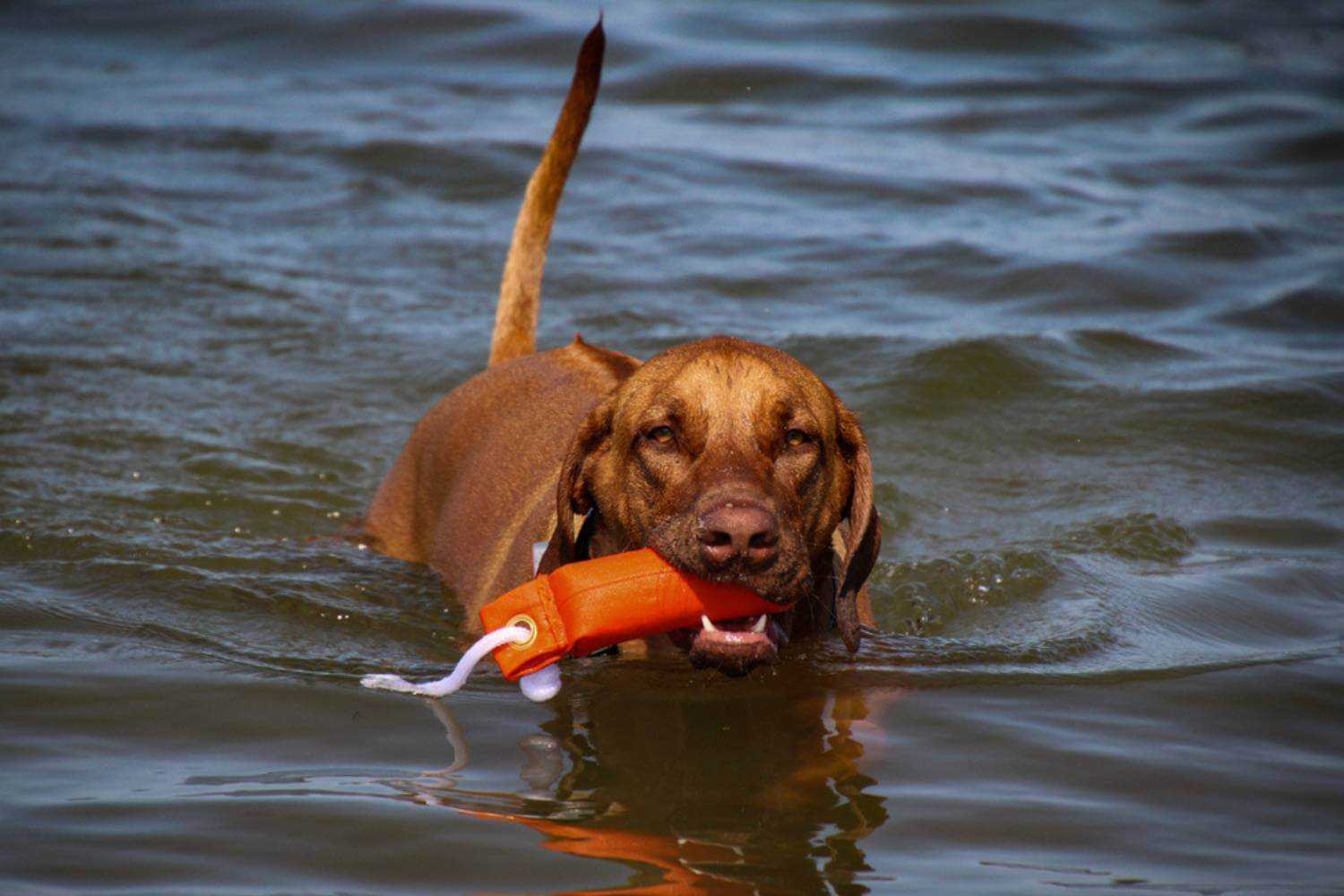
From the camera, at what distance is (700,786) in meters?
4.31

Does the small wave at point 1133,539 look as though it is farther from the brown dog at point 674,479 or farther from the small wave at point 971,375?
the small wave at point 971,375

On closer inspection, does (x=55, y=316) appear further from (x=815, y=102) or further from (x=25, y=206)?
(x=815, y=102)

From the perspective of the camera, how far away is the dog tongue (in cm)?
460

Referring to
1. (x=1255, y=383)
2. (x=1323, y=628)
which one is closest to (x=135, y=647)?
(x=1323, y=628)

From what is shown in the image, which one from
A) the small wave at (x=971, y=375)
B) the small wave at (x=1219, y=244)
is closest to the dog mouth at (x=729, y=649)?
the small wave at (x=971, y=375)

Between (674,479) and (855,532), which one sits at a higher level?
(674,479)

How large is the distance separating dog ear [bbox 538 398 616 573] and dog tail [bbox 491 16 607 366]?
190cm

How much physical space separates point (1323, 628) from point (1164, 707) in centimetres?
118

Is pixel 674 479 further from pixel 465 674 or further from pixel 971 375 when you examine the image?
pixel 971 375

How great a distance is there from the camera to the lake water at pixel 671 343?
13.4ft

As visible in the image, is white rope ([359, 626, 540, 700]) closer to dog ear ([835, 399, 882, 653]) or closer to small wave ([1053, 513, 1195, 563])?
dog ear ([835, 399, 882, 653])

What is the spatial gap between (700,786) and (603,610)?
0.59 metres

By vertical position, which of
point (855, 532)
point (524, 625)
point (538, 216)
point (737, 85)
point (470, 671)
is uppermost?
point (737, 85)

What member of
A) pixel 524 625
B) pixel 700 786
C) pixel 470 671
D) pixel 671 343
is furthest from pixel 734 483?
pixel 671 343
